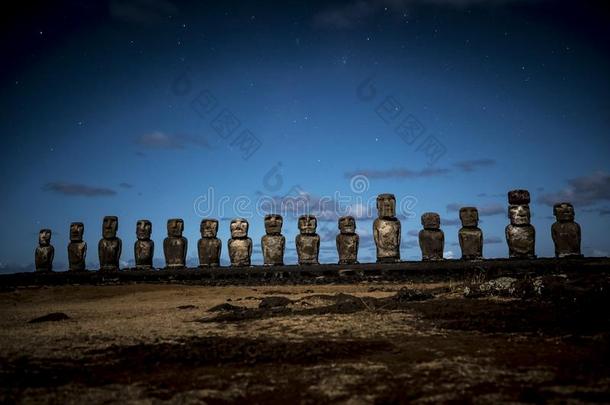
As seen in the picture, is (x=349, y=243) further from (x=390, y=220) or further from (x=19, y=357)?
(x=19, y=357)

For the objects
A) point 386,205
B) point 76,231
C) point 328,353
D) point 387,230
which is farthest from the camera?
point 76,231

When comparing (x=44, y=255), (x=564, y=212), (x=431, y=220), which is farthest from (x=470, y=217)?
(x=44, y=255)

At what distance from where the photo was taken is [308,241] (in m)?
13.8

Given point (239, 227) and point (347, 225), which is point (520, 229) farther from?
point (239, 227)

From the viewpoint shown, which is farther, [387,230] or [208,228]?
[208,228]

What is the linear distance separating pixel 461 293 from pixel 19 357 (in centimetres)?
672

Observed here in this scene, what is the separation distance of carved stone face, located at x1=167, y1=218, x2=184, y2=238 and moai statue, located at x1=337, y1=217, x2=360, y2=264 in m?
5.21

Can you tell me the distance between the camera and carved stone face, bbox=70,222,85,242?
51.1 feet

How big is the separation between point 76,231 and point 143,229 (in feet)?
8.02

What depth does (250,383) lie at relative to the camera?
9.89 feet

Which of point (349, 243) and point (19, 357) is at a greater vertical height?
point (349, 243)

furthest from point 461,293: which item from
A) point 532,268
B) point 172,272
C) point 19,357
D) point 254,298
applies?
point 172,272

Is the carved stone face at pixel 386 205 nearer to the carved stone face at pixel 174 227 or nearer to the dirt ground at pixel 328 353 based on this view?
the carved stone face at pixel 174 227

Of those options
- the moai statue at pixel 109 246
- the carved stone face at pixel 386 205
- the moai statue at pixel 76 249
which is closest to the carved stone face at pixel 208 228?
the moai statue at pixel 109 246
